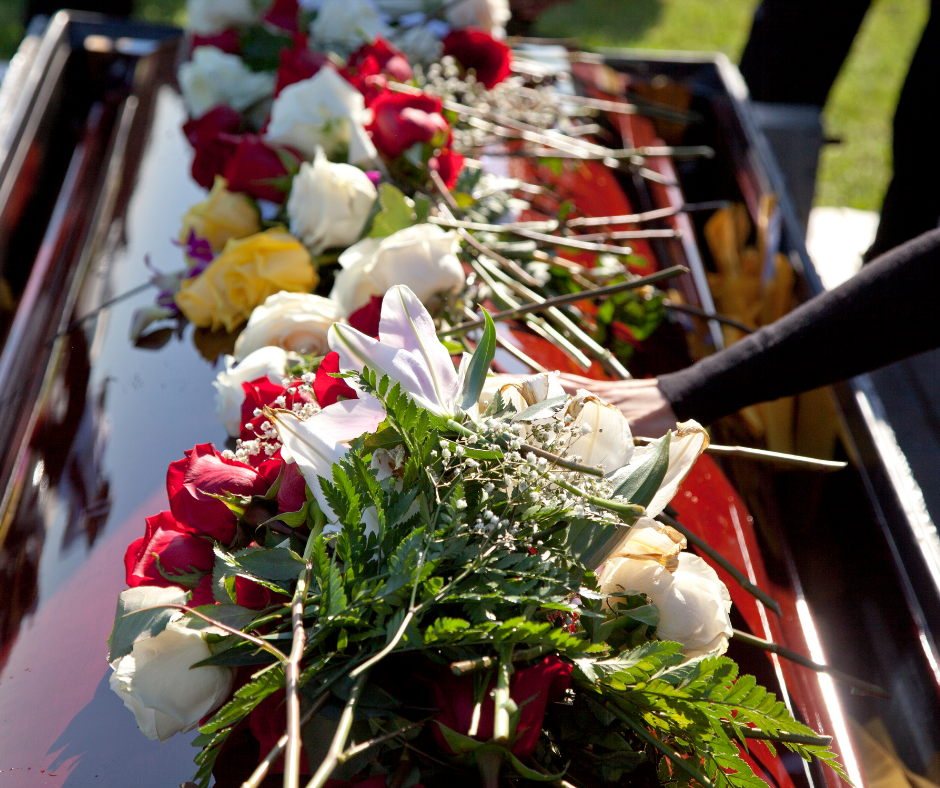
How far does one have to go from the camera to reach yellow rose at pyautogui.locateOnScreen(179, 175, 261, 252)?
1.08 metres

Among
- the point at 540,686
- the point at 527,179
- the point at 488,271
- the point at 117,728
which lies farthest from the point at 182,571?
the point at 527,179

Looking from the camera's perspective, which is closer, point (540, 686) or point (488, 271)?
point (540, 686)

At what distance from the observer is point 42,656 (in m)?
0.69

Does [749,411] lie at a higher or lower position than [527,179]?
lower

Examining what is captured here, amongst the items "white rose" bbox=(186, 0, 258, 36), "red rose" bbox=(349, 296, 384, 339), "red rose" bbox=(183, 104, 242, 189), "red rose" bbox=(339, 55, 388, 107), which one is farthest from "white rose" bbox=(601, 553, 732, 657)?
"white rose" bbox=(186, 0, 258, 36)

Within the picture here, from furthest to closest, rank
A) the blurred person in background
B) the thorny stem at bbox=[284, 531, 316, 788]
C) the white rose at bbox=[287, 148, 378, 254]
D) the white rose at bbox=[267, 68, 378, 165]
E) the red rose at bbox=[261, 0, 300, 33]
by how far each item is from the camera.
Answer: the blurred person in background, the red rose at bbox=[261, 0, 300, 33], the white rose at bbox=[267, 68, 378, 165], the white rose at bbox=[287, 148, 378, 254], the thorny stem at bbox=[284, 531, 316, 788]

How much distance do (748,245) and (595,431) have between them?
3.05 feet

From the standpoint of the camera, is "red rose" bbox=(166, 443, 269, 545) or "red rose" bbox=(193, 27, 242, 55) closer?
"red rose" bbox=(166, 443, 269, 545)

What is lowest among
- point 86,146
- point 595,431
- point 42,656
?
point 42,656

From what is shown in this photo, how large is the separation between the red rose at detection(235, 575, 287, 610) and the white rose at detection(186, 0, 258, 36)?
1.30m

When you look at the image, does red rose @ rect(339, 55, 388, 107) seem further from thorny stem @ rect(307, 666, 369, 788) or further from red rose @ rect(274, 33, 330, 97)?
thorny stem @ rect(307, 666, 369, 788)

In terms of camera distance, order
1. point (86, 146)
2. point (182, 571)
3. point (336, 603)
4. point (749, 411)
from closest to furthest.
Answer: point (336, 603), point (182, 571), point (749, 411), point (86, 146)

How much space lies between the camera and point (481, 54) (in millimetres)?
1443

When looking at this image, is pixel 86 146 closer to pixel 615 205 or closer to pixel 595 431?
pixel 615 205
